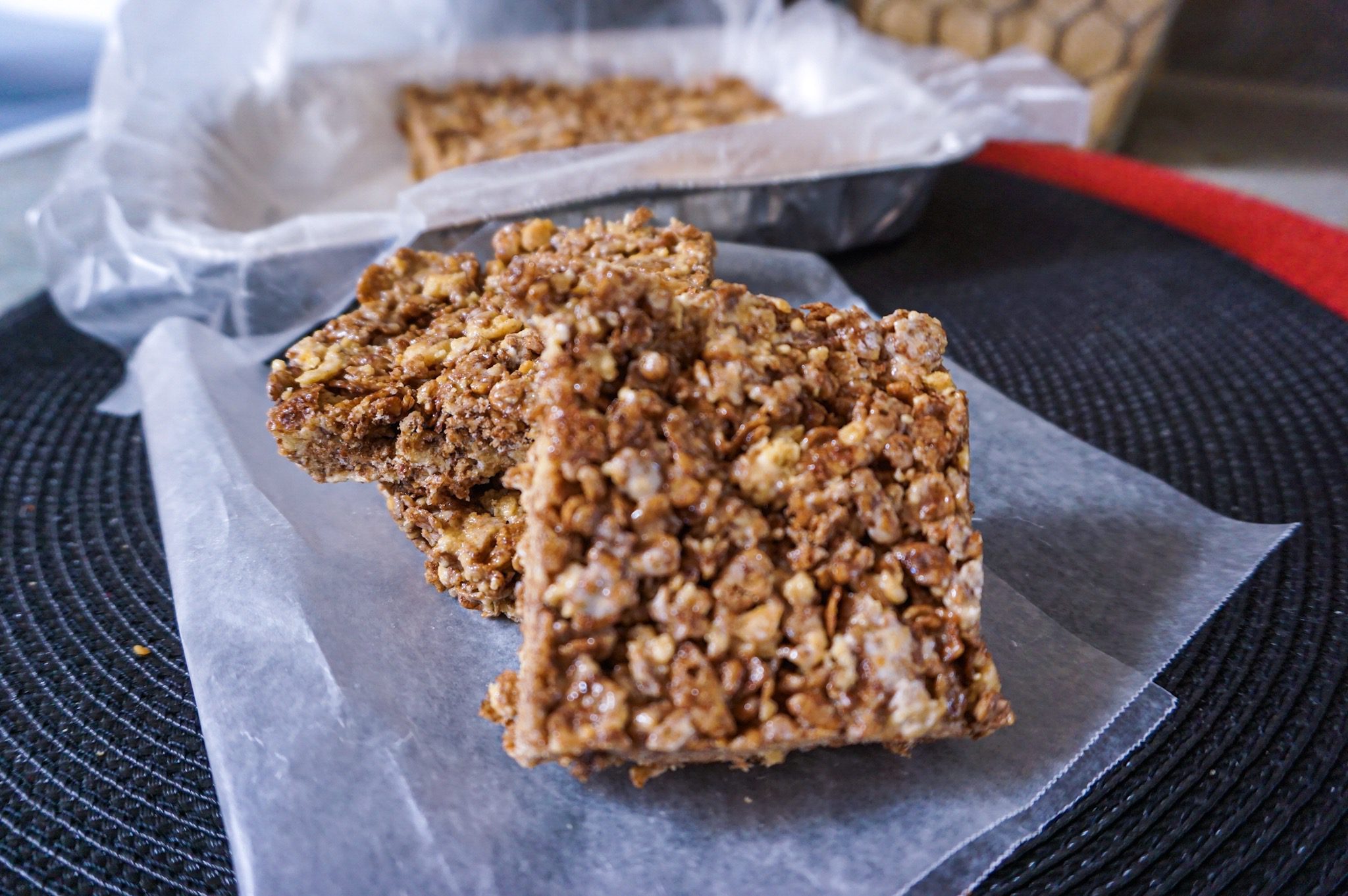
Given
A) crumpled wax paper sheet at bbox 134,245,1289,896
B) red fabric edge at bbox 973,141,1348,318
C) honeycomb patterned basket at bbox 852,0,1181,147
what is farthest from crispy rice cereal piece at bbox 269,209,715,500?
honeycomb patterned basket at bbox 852,0,1181,147

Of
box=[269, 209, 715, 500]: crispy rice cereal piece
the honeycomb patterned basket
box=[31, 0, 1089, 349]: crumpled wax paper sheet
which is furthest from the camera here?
the honeycomb patterned basket

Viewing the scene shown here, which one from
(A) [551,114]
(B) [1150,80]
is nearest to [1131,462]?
(A) [551,114]

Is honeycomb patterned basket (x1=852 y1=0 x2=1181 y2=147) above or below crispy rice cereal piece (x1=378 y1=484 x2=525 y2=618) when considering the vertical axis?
above

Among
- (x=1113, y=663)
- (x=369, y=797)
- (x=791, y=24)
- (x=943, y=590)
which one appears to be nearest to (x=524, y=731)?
(x=369, y=797)

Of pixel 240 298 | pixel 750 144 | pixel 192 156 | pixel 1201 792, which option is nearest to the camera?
pixel 1201 792

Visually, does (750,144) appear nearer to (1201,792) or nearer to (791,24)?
(791,24)

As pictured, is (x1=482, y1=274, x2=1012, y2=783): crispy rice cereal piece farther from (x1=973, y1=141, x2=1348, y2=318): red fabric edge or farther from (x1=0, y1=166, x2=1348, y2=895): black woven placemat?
(x1=973, y1=141, x2=1348, y2=318): red fabric edge

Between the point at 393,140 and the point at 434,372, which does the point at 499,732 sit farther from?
the point at 393,140
